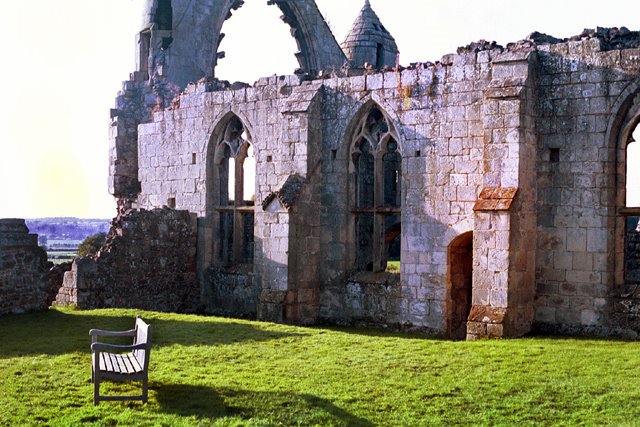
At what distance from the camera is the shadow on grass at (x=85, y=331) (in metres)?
12.5

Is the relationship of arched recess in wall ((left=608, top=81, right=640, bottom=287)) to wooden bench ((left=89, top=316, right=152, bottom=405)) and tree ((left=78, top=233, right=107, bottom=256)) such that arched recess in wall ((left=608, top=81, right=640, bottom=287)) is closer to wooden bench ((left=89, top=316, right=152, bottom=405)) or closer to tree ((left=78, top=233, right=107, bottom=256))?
wooden bench ((left=89, top=316, right=152, bottom=405))

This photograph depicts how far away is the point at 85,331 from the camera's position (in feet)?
44.9

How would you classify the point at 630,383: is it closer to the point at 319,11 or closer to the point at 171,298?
the point at 171,298

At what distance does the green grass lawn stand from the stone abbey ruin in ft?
4.86

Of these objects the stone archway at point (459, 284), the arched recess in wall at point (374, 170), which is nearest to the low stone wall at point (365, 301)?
the arched recess in wall at point (374, 170)

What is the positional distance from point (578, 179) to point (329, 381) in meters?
5.86

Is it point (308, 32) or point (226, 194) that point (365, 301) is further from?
point (308, 32)

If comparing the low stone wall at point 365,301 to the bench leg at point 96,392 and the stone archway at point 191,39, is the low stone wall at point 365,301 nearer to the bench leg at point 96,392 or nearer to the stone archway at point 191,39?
the bench leg at point 96,392

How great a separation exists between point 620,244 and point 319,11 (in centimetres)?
1761

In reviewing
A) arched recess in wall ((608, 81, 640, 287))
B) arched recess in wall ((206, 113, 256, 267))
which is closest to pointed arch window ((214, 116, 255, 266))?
arched recess in wall ((206, 113, 256, 267))

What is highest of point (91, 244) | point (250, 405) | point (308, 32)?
point (308, 32)

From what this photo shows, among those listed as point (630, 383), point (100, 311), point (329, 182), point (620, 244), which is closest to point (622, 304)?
point (620, 244)

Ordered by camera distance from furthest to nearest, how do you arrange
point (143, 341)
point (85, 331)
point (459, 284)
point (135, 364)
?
point (459, 284), point (85, 331), point (143, 341), point (135, 364)

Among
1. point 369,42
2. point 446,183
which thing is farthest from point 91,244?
point 446,183
